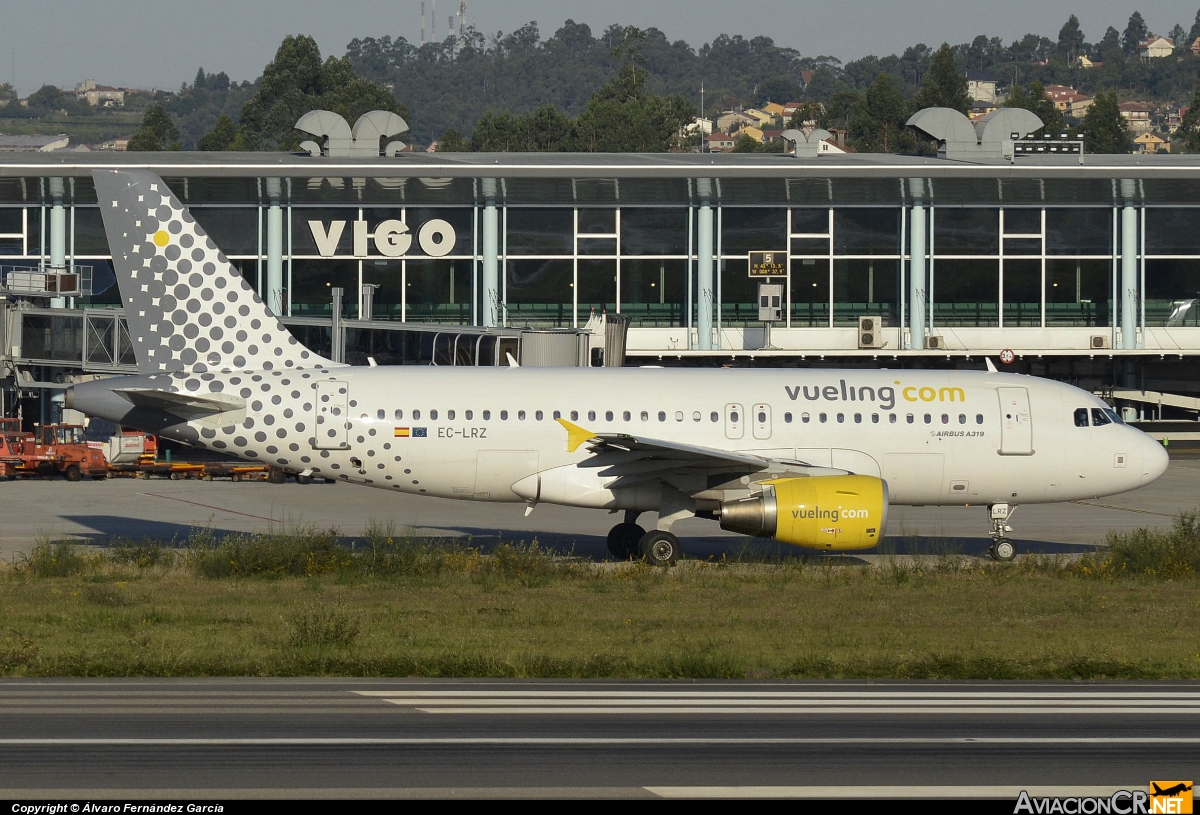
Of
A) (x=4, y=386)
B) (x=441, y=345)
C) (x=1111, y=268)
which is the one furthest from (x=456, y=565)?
(x=1111, y=268)

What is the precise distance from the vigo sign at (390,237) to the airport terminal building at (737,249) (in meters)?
0.08

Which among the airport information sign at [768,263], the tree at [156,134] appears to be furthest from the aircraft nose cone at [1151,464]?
the tree at [156,134]

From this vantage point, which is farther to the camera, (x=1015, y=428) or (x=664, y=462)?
(x=1015, y=428)

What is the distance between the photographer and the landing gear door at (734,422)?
25219mm

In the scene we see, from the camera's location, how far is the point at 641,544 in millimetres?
24484

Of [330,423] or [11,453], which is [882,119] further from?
[330,423]

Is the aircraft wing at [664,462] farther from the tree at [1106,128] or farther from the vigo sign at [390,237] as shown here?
the tree at [1106,128]

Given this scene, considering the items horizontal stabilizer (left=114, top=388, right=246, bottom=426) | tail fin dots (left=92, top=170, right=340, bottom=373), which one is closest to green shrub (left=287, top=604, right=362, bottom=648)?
horizontal stabilizer (left=114, top=388, right=246, bottom=426)

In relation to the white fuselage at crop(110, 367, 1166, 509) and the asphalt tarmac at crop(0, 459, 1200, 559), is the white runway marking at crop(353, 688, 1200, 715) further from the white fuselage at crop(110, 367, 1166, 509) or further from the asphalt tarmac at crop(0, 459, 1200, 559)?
the asphalt tarmac at crop(0, 459, 1200, 559)

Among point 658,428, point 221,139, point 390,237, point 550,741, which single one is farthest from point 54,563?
point 221,139

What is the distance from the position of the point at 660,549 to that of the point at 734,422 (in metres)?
2.74

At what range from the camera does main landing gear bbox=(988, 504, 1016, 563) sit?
25.3 meters

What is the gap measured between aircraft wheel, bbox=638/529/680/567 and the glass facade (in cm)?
3212

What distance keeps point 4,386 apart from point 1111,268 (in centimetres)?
4226
